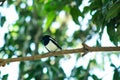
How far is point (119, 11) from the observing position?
283 cm

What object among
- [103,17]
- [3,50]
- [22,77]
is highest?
[103,17]

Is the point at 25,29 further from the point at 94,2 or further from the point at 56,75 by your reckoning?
the point at 94,2

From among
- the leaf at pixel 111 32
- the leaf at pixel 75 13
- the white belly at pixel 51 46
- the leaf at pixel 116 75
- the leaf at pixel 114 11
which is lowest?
the leaf at pixel 116 75

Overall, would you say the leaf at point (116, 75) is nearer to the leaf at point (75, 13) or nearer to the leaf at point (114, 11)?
the leaf at point (75, 13)

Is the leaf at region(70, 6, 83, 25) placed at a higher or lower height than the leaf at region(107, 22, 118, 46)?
higher

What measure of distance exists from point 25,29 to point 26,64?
1.38 metres

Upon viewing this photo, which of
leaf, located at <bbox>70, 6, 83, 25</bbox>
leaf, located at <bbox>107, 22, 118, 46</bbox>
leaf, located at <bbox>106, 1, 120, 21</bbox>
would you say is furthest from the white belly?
leaf, located at <bbox>106, 1, 120, 21</bbox>

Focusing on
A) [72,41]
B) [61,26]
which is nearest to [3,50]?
[72,41]

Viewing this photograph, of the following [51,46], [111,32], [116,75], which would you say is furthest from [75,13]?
[51,46]

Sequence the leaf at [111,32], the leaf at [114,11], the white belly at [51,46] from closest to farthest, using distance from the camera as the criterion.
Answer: the leaf at [114,11]
the leaf at [111,32]
the white belly at [51,46]

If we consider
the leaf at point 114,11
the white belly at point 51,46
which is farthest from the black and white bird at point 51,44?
the leaf at point 114,11

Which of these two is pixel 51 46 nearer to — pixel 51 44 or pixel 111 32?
pixel 51 44

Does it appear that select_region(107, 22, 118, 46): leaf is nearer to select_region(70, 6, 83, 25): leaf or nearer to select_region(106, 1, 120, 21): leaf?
select_region(106, 1, 120, 21): leaf

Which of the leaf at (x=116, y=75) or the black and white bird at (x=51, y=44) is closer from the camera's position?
the leaf at (x=116, y=75)
